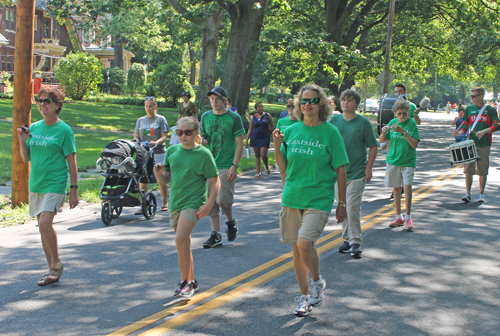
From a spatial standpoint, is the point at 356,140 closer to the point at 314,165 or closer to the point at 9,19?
the point at 314,165

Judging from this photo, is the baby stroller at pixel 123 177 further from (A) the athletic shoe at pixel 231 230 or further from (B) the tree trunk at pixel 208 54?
(B) the tree trunk at pixel 208 54

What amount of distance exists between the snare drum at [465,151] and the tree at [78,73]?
28967 mm

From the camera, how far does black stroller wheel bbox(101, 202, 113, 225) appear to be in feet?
28.3

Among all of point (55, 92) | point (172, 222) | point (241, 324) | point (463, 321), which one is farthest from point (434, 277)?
point (55, 92)

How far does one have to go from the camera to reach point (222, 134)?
24.1 feet

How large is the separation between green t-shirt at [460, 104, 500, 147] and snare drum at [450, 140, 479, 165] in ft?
1.56

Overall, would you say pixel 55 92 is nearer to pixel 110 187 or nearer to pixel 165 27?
pixel 110 187

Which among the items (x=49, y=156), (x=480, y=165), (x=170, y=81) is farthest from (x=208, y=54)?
(x=49, y=156)

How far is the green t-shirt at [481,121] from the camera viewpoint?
419 inches

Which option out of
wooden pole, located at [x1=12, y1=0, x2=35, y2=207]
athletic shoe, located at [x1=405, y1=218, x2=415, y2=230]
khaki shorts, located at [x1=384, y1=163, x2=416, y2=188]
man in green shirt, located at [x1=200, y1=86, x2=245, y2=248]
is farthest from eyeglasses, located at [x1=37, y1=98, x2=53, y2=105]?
athletic shoe, located at [x1=405, y1=218, x2=415, y2=230]

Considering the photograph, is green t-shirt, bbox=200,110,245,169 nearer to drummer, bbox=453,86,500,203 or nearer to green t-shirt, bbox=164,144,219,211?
green t-shirt, bbox=164,144,219,211

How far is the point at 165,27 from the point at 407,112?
143 feet

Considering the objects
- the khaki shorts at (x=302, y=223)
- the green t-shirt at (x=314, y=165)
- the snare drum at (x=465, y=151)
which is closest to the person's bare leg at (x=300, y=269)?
the khaki shorts at (x=302, y=223)

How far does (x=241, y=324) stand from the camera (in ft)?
15.7
